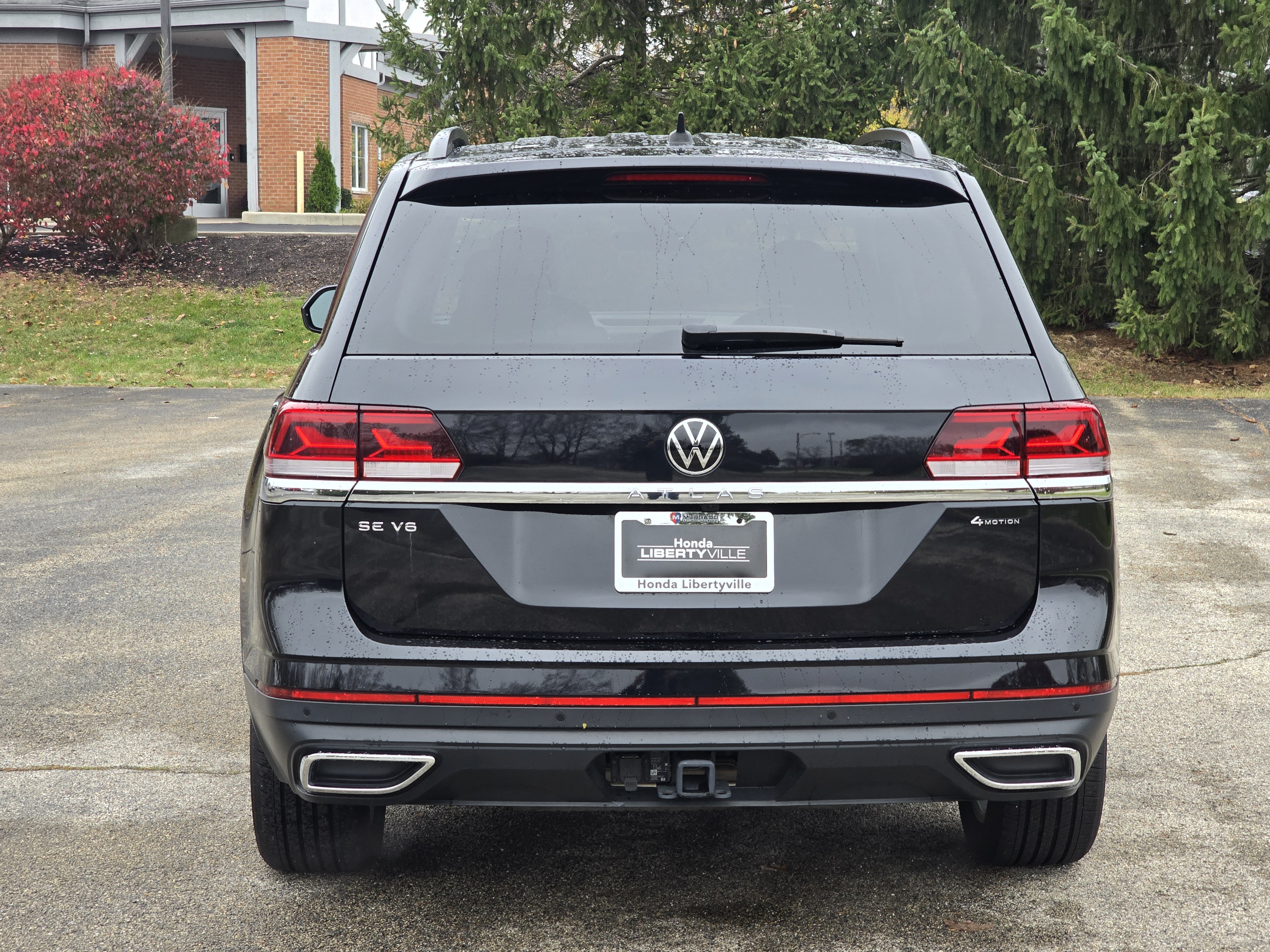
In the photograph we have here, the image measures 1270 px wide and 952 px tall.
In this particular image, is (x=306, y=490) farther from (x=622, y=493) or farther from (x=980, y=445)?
(x=980, y=445)

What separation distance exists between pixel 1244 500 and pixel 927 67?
29.5 feet

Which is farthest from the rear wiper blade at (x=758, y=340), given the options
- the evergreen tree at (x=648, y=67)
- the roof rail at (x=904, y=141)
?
the evergreen tree at (x=648, y=67)

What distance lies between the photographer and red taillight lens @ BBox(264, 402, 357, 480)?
2.73m

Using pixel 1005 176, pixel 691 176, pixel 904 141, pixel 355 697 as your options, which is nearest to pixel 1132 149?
pixel 1005 176

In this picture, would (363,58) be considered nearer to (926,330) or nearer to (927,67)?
(927,67)

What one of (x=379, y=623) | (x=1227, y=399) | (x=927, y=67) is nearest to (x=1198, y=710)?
(x=379, y=623)

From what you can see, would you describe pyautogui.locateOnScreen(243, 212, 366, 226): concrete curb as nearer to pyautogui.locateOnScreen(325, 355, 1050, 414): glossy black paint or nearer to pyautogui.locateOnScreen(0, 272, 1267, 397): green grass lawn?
pyautogui.locateOnScreen(0, 272, 1267, 397): green grass lawn

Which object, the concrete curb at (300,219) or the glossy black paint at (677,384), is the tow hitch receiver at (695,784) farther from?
the concrete curb at (300,219)

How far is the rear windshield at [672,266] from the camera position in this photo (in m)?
2.86

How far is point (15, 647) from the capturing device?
5.66 m

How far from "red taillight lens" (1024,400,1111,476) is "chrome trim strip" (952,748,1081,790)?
0.57m

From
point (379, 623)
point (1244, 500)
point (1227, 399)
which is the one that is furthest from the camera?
point (1227, 399)

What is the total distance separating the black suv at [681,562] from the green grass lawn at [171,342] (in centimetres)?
1308

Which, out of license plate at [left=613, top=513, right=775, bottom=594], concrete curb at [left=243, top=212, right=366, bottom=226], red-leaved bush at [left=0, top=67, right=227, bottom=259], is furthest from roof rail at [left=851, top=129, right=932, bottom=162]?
concrete curb at [left=243, top=212, right=366, bottom=226]
